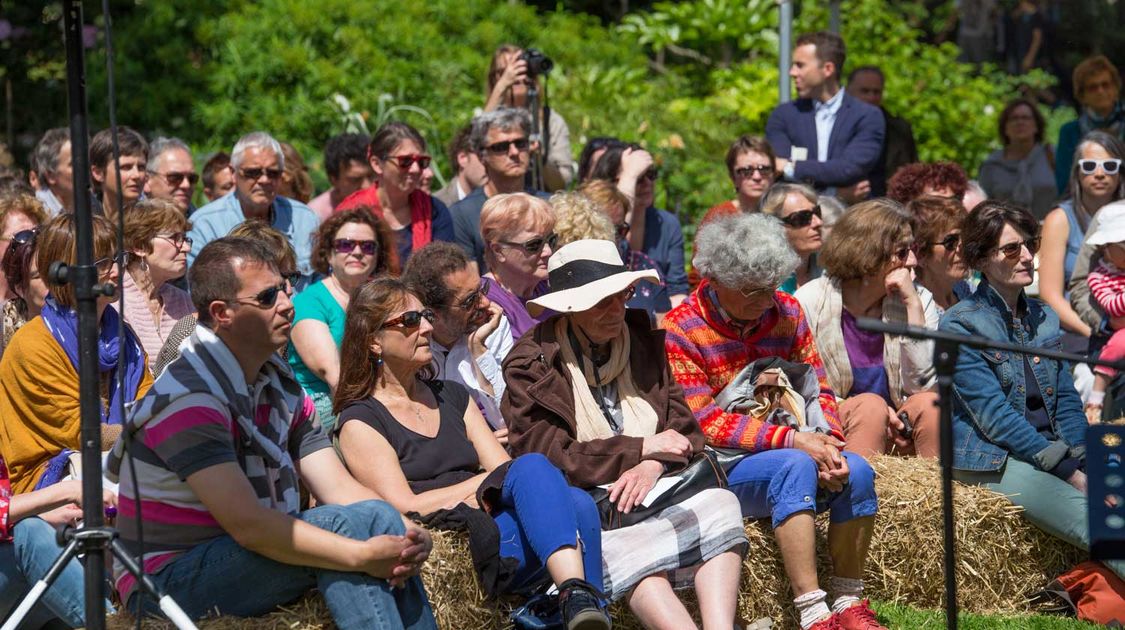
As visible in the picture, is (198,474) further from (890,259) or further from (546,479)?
(890,259)

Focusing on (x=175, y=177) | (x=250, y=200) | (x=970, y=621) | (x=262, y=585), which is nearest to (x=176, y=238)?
(x=250, y=200)

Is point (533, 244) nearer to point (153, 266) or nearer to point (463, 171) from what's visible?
point (153, 266)

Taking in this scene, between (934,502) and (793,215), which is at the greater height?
(793,215)

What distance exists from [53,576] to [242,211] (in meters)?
3.59

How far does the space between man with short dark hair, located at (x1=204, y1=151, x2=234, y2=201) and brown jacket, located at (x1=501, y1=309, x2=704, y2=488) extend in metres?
3.27

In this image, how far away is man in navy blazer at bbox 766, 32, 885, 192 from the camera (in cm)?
828

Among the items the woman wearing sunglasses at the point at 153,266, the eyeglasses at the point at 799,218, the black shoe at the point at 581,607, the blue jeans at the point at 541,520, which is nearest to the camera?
the black shoe at the point at 581,607

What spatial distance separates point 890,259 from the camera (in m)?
5.95

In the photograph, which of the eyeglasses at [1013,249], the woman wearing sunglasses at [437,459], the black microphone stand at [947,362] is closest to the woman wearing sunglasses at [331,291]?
the woman wearing sunglasses at [437,459]

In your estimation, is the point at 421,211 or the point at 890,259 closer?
the point at 890,259

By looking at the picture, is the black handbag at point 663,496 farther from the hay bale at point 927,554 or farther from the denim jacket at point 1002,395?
the denim jacket at point 1002,395

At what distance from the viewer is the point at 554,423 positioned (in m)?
4.96

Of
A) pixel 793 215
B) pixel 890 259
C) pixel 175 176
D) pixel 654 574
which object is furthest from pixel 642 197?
pixel 654 574

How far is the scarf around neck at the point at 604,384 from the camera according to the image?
5.02 metres
